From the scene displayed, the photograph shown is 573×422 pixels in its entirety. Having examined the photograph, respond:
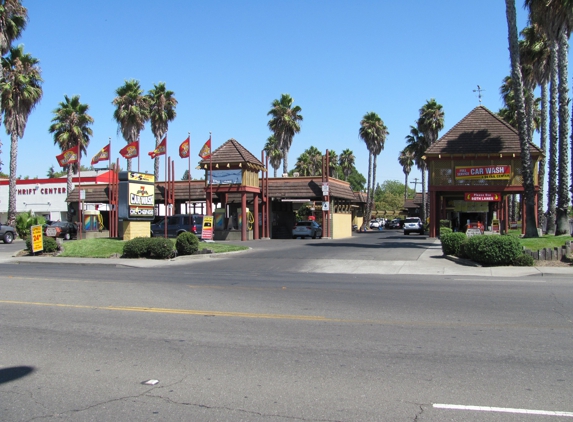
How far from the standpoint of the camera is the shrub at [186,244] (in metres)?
24.5

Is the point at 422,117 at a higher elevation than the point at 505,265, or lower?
higher

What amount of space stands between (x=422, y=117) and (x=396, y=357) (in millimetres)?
54280

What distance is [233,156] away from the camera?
1580 inches

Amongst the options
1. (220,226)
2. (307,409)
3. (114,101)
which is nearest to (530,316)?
(307,409)

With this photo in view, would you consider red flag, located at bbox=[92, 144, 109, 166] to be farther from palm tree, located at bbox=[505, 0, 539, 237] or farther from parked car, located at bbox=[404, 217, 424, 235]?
parked car, located at bbox=[404, 217, 424, 235]

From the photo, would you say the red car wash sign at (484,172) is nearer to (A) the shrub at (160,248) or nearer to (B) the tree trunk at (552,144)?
(B) the tree trunk at (552,144)

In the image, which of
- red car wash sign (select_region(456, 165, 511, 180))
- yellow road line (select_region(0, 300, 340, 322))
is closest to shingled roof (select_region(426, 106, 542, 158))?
red car wash sign (select_region(456, 165, 511, 180))

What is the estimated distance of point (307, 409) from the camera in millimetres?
5250

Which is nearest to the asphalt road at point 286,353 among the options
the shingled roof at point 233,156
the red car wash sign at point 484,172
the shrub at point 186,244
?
the shrub at point 186,244

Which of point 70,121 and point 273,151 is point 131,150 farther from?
point 273,151

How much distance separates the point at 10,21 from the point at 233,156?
54.5 feet

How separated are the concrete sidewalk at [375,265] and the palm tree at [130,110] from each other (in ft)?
90.9

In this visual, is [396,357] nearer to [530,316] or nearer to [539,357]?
[539,357]

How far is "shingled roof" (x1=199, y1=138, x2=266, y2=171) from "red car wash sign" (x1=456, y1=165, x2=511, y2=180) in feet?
48.1
